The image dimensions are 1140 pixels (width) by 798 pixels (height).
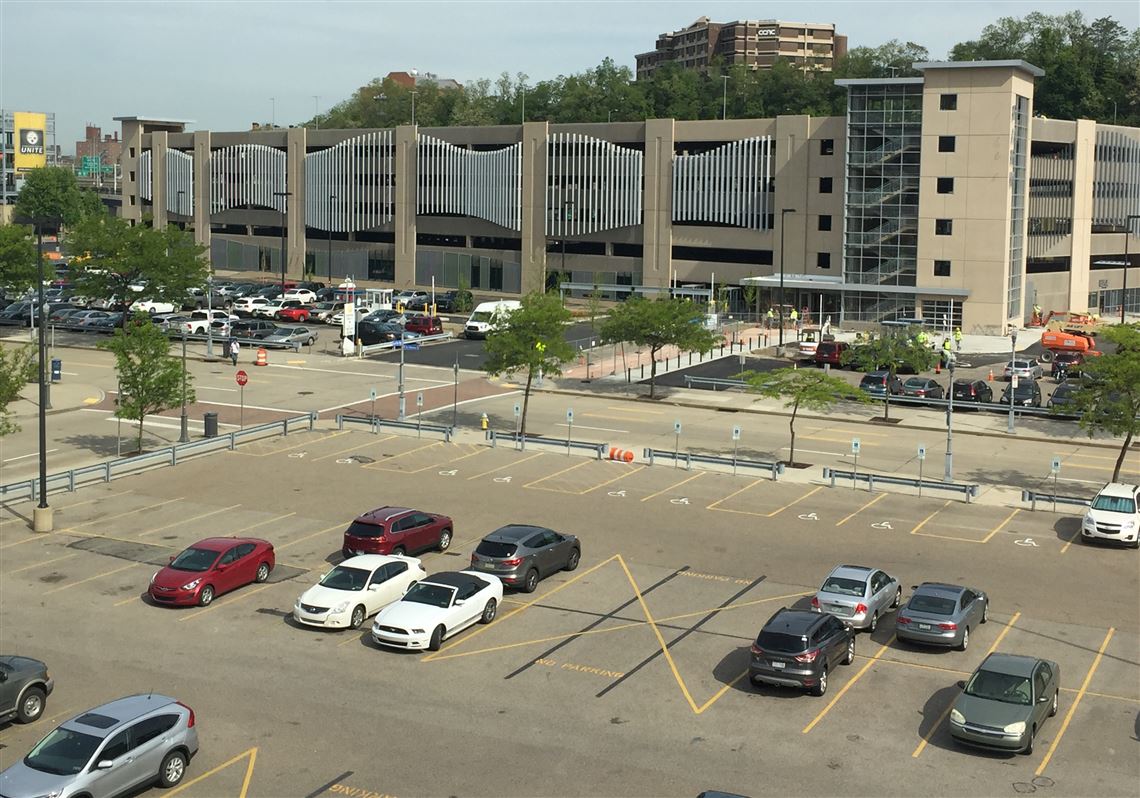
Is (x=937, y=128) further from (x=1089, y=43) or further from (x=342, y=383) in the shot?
(x=1089, y=43)

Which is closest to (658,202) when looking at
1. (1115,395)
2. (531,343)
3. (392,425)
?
(531,343)

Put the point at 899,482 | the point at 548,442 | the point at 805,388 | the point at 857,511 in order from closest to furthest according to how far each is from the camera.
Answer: the point at 857,511 < the point at 899,482 < the point at 805,388 < the point at 548,442

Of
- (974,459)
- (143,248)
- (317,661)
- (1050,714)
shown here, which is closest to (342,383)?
(143,248)

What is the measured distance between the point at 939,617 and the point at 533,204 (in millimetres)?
85661

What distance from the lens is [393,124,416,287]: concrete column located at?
117 metres

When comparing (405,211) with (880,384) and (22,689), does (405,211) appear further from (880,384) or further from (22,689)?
(22,689)

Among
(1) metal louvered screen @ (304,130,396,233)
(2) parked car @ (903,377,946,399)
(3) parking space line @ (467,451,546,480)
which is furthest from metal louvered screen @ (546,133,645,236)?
(3) parking space line @ (467,451,546,480)

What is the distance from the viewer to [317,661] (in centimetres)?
2605

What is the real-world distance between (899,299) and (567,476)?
5149 centimetres

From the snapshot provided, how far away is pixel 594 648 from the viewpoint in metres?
26.8

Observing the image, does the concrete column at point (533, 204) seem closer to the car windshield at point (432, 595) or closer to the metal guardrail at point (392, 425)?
the metal guardrail at point (392, 425)

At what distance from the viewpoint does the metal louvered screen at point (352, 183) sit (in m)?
119

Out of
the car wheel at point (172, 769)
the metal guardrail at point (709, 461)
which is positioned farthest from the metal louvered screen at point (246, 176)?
the car wheel at point (172, 769)

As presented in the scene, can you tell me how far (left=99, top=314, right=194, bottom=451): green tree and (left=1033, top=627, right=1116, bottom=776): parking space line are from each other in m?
33.0
